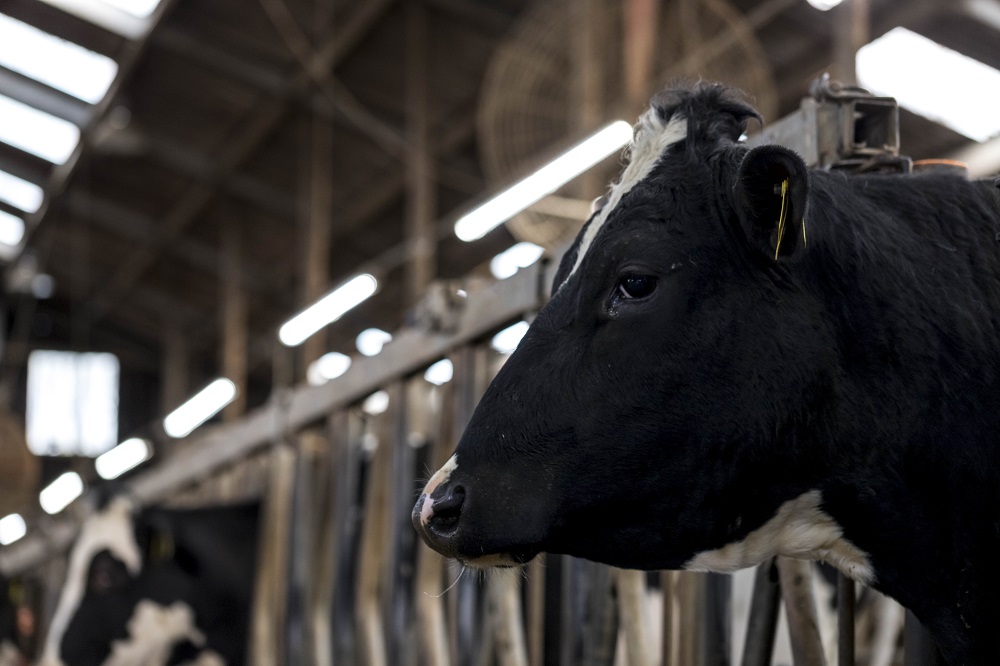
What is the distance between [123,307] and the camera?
20.2 metres

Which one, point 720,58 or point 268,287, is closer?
point 720,58

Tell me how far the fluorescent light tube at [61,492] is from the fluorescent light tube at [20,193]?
3567mm

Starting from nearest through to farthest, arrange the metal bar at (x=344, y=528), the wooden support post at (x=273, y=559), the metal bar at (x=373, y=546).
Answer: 1. the metal bar at (x=373, y=546)
2. the metal bar at (x=344, y=528)
3. the wooden support post at (x=273, y=559)

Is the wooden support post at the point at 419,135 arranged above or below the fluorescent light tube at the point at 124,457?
above

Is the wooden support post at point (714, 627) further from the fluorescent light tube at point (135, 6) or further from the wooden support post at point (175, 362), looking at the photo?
the wooden support post at point (175, 362)

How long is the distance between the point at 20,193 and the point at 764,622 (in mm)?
16341

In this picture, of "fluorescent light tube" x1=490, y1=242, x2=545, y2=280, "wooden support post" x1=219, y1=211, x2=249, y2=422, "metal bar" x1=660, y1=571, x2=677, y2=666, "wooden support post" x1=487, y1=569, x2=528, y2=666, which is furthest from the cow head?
"wooden support post" x1=219, y1=211, x2=249, y2=422

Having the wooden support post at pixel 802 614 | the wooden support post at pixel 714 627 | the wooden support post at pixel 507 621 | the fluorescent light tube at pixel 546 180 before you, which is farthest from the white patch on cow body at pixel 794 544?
the fluorescent light tube at pixel 546 180

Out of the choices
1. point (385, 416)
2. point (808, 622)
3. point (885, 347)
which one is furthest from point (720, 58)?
point (885, 347)

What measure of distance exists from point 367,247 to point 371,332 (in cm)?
173

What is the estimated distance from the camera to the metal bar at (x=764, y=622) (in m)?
2.32

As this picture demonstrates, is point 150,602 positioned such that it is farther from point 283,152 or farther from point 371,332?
point 371,332

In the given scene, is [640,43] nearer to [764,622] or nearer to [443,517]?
[764,622]

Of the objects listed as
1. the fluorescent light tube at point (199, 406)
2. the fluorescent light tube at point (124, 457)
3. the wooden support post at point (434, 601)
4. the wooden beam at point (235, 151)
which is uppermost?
the wooden beam at point (235, 151)
